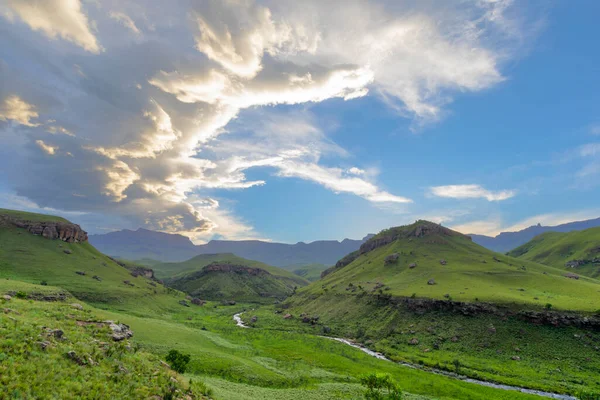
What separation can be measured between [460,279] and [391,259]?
171 ft

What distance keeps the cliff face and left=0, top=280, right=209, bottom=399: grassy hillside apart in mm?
172163

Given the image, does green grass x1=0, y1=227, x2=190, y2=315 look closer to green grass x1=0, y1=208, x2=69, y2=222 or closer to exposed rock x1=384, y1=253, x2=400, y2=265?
green grass x1=0, y1=208, x2=69, y2=222

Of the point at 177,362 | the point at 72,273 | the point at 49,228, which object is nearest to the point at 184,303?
the point at 72,273

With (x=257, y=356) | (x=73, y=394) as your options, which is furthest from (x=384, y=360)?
(x=73, y=394)

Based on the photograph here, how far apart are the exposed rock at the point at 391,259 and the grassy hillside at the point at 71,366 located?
156990 millimetres

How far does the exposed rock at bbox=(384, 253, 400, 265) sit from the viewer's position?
6798 inches

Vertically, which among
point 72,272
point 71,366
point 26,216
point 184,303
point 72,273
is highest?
point 26,216

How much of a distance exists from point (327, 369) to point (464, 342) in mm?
48584

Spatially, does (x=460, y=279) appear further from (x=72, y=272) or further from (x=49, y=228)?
(x=49, y=228)

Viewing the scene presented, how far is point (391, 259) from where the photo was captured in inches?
6845

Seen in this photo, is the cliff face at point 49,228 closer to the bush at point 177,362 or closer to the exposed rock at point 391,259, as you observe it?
the bush at point 177,362

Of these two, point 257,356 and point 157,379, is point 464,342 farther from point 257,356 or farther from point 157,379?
point 157,379

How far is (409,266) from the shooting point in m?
157

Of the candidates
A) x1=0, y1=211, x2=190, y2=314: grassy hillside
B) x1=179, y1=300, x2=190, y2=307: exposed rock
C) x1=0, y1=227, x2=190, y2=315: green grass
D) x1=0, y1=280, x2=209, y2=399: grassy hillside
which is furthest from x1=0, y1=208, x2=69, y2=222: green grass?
x1=0, y1=280, x2=209, y2=399: grassy hillside
